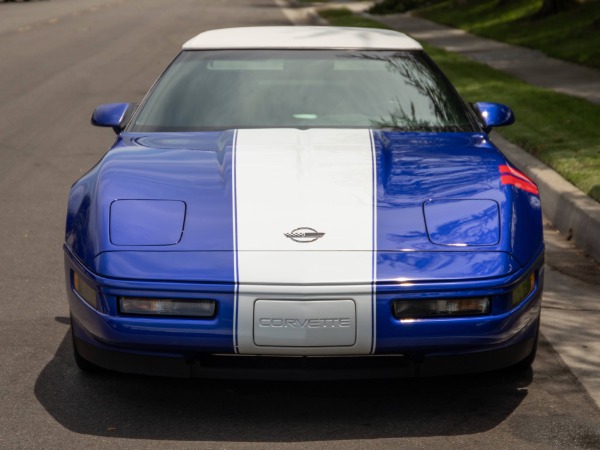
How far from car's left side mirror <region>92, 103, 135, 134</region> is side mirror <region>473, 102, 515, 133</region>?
72.3 inches

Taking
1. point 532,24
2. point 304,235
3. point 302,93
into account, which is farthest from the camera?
A: point 532,24

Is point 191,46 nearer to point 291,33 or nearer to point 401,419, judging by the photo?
point 291,33

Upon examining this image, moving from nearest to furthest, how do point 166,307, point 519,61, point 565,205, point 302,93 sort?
point 166,307, point 302,93, point 565,205, point 519,61

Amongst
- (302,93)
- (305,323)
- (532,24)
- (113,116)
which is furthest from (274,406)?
(532,24)

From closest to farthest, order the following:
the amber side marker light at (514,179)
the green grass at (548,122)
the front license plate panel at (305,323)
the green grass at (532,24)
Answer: the front license plate panel at (305,323), the amber side marker light at (514,179), the green grass at (548,122), the green grass at (532,24)

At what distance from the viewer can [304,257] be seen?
179 inches

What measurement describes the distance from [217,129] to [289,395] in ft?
4.78

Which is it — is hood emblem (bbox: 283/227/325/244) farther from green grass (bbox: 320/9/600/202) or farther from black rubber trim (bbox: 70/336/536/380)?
green grass (bbox: 320/9/600/202)

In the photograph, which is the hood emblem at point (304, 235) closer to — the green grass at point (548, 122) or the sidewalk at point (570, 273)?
the sidewalk at point (570, 273)

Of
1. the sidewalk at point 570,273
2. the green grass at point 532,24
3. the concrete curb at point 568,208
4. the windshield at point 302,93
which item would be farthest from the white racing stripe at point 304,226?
the green grass at point 532,24

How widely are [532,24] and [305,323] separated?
23.4 metres

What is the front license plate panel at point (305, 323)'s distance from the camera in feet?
14.5

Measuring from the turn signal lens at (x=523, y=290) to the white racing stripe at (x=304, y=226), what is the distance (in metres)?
0.59

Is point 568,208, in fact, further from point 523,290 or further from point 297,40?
point 523,290
